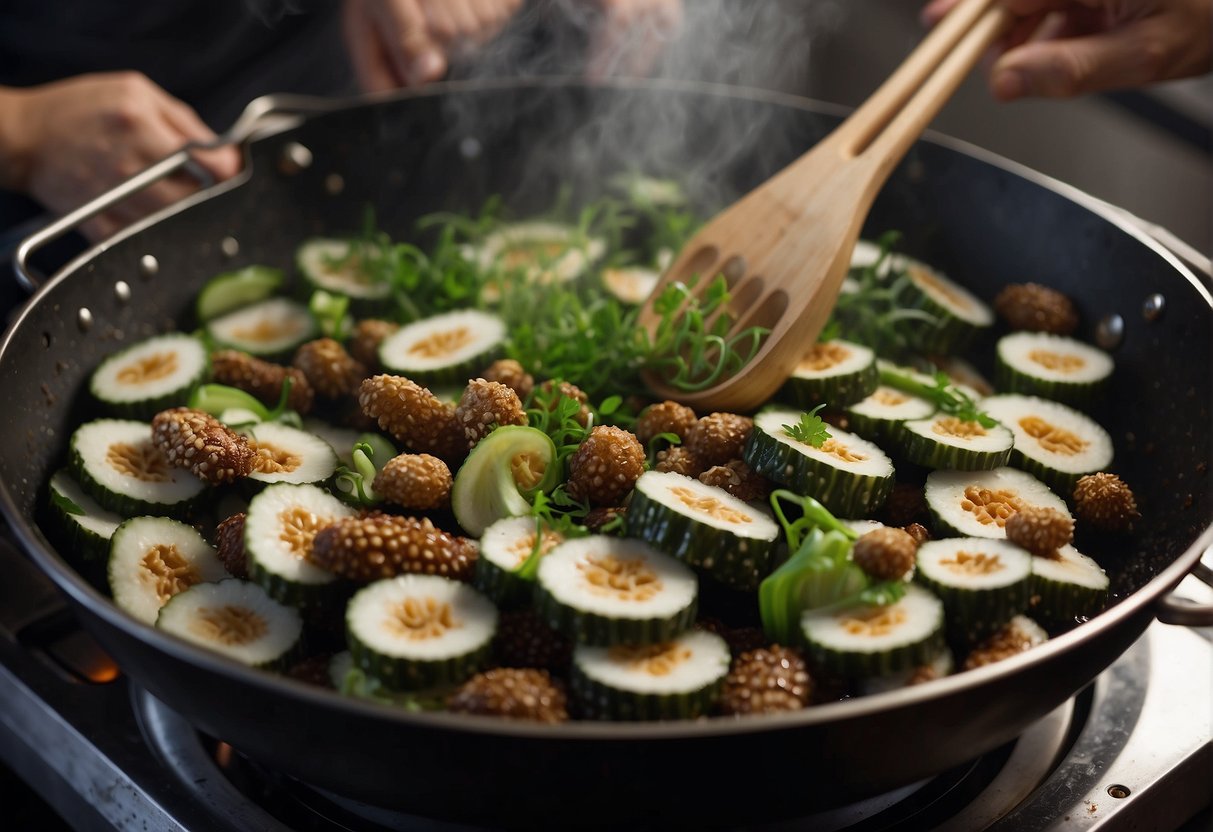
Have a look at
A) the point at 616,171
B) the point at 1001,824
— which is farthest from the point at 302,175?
the point at 1001,824

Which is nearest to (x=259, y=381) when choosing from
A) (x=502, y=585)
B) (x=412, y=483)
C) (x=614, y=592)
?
(x=412, y=483)

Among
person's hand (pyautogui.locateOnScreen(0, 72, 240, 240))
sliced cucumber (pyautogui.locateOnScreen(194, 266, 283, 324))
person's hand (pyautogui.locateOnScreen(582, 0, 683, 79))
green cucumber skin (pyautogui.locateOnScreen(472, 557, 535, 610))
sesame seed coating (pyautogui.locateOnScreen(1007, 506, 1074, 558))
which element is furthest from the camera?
person's hand (pyautogui.locateOnScreen(582, 0, 683, 79))

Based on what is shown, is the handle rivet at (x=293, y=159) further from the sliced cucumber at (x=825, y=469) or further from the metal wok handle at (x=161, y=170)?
the sliced cucumber at (x=825, y=469)

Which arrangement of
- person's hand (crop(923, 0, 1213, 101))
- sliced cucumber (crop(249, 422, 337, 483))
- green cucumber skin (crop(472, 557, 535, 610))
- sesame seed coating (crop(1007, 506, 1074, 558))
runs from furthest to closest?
person's hand (crop(923, 0, 1213, 101)) → sliced cucumber (crop(249, 422, 337, 483)) → sesame seed coating (crop(1007, 506, 1074, 558)) → green cucumber skin (crop(472, 557, 535, 610))

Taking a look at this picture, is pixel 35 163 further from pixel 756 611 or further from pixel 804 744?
pixel 804 744

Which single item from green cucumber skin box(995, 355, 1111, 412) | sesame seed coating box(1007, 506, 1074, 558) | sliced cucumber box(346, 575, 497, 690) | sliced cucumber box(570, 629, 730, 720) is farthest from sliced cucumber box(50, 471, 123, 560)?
green cucumber skin box(995, 355, 1111, 412)

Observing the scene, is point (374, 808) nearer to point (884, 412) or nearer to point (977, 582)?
point (977, 582)

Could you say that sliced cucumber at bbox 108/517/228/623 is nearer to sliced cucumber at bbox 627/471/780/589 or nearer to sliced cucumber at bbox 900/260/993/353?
sliced cucumber at bbox 627/471/780/589
